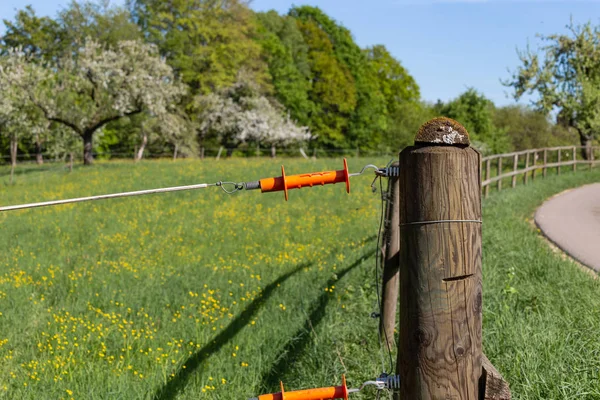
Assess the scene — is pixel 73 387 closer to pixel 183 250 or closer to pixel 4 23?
pixel 183 250

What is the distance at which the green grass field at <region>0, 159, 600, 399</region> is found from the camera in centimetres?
470

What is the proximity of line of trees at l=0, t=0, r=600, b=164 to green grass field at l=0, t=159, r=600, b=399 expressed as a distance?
1916 centimetres

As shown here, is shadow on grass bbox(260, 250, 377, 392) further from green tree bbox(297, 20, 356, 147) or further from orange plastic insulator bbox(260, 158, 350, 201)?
green tree bbox(297, 20, 356, 147)

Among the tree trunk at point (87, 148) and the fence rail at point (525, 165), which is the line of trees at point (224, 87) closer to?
the tree trunk at point (87, 148)

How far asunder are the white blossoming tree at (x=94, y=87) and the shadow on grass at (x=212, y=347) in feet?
82.2

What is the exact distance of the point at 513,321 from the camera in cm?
482

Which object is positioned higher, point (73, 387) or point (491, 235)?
point (491, 235)

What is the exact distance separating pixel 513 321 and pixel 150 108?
28.7 metres

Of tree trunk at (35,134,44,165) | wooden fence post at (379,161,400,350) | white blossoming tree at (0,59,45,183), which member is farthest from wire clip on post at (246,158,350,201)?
tree trunk at (35,134,44,165)

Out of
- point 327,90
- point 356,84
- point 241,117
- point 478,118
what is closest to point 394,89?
point 356,84

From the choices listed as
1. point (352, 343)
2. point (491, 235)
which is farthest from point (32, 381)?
point (491, 235)

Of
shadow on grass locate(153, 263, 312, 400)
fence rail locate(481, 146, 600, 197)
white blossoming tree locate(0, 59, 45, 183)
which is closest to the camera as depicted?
shadow on grass locate(153, 263, 312, 400)

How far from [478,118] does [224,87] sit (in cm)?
2736

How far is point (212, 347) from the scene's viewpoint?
19.5 ft
